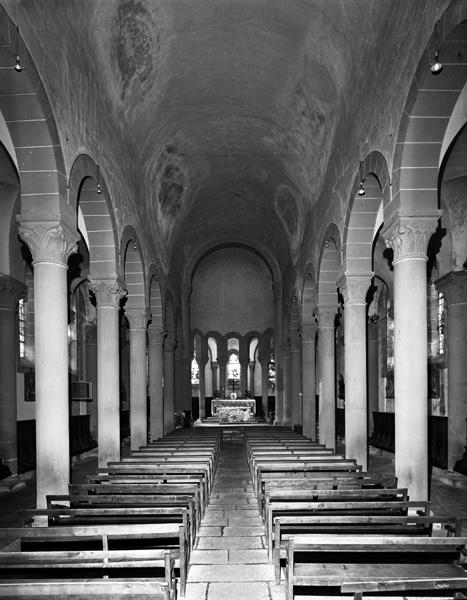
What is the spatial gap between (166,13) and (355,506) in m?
10.3

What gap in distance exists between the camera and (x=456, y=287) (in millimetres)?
16094

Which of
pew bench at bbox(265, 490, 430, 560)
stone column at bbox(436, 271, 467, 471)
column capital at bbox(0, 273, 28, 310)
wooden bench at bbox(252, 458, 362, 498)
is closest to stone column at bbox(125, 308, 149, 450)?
column capital at bbox(0, 273, 28, 310)

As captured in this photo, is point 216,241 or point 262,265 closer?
point 216,241

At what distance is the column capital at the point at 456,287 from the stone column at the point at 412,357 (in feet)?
19.6

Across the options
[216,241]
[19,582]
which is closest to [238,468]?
[19,582]

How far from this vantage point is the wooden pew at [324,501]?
24.8ft

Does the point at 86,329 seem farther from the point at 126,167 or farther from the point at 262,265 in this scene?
the point at 262,265

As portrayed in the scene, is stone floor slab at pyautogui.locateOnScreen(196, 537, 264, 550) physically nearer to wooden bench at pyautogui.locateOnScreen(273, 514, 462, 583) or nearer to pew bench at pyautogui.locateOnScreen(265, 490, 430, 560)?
pew bench at pyautogui.locateOnScreen(265, 490, 430, 560)

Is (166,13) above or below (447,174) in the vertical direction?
above

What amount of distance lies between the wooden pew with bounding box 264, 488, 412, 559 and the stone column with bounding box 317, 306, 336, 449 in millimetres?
10237

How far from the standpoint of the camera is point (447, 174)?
50.7 ft

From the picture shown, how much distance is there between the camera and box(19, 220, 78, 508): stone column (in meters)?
10.1

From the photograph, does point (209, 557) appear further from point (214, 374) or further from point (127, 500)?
point (214, 374)

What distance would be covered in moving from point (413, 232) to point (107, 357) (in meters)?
7.74
